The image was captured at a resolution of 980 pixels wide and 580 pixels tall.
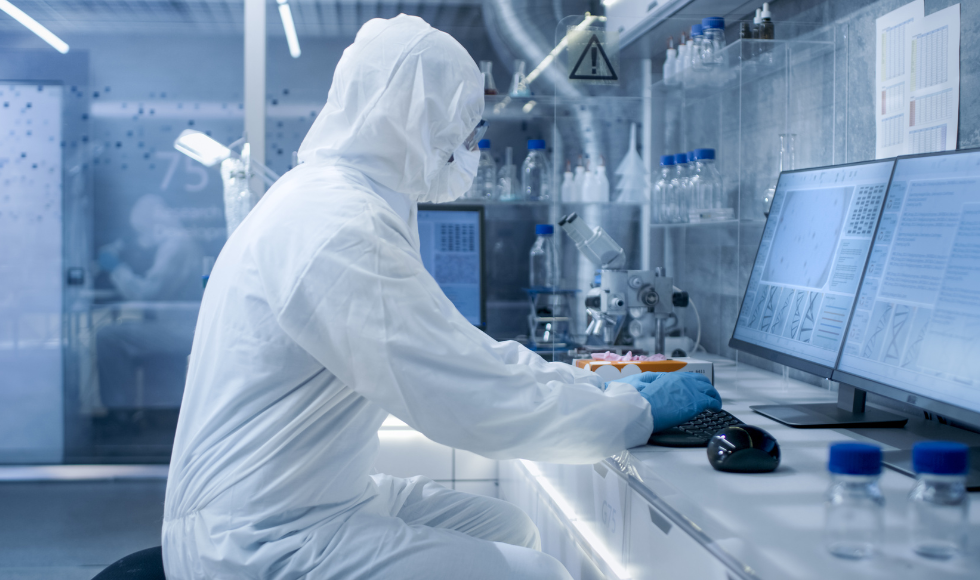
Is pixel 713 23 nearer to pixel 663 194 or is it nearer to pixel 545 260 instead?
pixel 663 194

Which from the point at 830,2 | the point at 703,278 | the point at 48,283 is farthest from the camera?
the point at 48,283

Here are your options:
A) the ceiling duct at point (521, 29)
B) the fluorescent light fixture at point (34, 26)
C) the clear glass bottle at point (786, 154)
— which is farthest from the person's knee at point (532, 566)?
the fluorescent light fixture at point (34, 26)

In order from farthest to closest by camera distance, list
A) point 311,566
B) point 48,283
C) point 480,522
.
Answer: point 48,283 < point 480,522 < point 311,566

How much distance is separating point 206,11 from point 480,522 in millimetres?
3146

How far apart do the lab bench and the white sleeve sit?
14 cm

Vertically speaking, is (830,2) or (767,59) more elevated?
(830,2)

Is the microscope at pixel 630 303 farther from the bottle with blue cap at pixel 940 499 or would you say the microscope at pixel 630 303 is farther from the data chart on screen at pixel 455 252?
the bottle with blue cap at pixel 940 499

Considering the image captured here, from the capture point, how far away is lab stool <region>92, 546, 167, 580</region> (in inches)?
45.3

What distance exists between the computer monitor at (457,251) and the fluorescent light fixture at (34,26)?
7.02 feet

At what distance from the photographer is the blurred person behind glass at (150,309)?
3.55m

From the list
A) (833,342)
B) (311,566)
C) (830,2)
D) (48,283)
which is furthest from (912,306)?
(48,283)

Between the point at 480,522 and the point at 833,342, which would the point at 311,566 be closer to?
the point at 480,522

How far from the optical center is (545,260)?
9.52 ft

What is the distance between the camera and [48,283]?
138 inches
